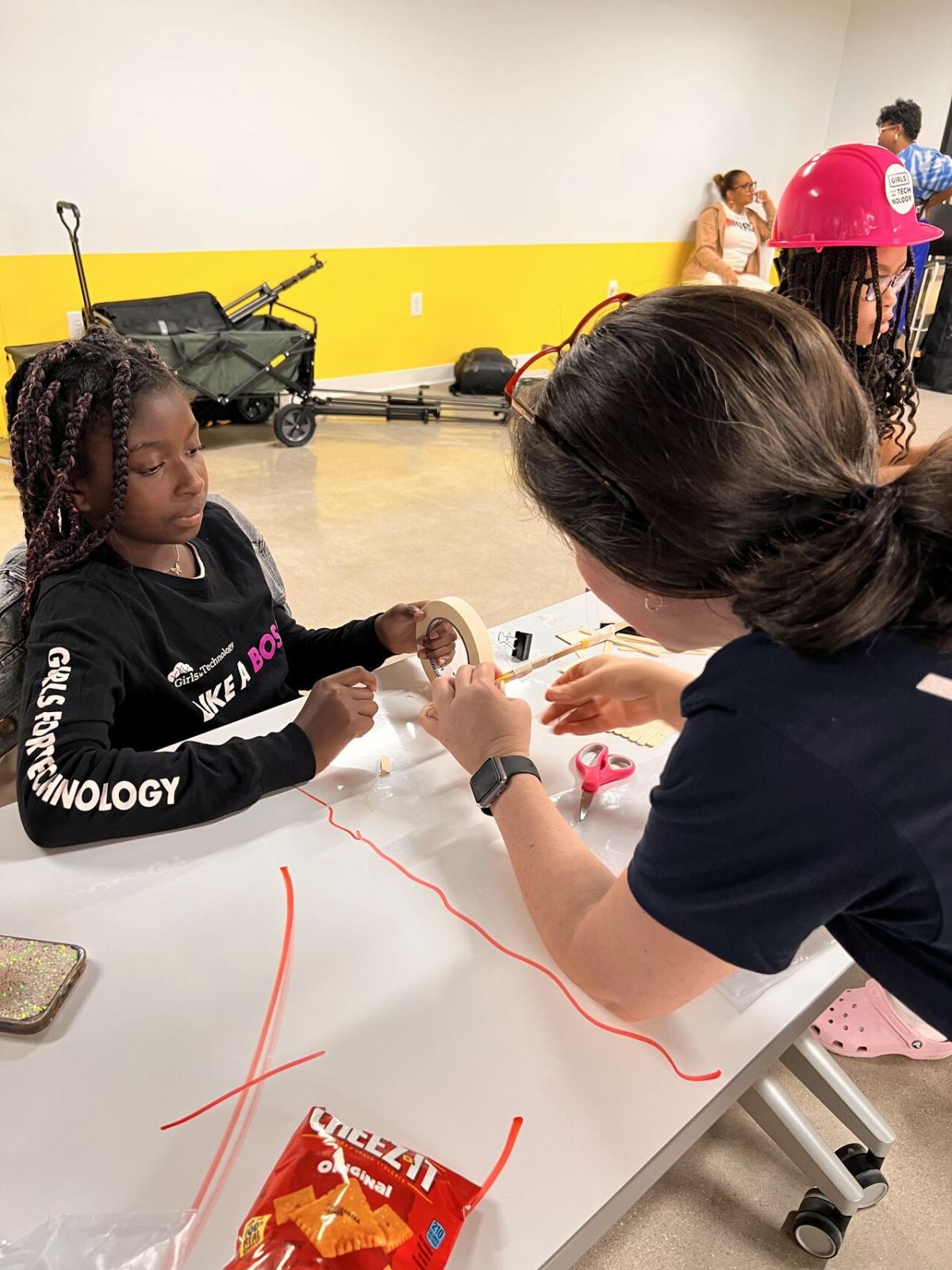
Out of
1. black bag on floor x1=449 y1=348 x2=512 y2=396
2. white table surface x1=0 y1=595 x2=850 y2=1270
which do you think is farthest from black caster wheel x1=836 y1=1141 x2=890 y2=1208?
black bag on floor x1=449 y1=348 x2=512 y2=396

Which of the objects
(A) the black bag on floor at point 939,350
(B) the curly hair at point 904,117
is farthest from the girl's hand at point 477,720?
(A) the black bag on floor at point 939,350

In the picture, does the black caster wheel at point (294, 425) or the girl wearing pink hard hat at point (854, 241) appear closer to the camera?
the girl wearing pink hard hat at point (854, 241)

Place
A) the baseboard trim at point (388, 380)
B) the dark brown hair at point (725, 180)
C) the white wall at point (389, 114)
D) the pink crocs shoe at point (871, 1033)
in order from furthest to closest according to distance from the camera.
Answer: the dark brown hair at point (725, 180), the baseboard trim at point (388, 380), the white wall at point (389, 114), the pink crocs shoe at point (871, 1033)

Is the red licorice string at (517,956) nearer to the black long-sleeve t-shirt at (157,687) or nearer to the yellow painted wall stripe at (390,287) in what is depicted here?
the black long-sleeve t-shirt at (157,687)

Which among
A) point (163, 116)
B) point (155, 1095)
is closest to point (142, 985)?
point (155, 1095)

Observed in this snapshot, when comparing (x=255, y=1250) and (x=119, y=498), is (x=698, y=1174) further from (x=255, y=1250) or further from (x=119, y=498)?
(x=119, y=498)

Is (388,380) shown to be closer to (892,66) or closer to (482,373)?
(482,373)

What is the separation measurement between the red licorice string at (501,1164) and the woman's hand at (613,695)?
0.52 meters

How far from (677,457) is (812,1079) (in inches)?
33.1

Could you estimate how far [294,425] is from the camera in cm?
442

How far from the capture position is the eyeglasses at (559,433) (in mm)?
702

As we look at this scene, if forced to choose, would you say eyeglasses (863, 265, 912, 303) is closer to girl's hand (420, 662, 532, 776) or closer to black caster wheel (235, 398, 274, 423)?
girl's hand (420, 662, 532, 776)

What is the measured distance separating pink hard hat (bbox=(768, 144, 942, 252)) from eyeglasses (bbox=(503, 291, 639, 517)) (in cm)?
119

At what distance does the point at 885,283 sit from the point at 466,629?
1.32 m
